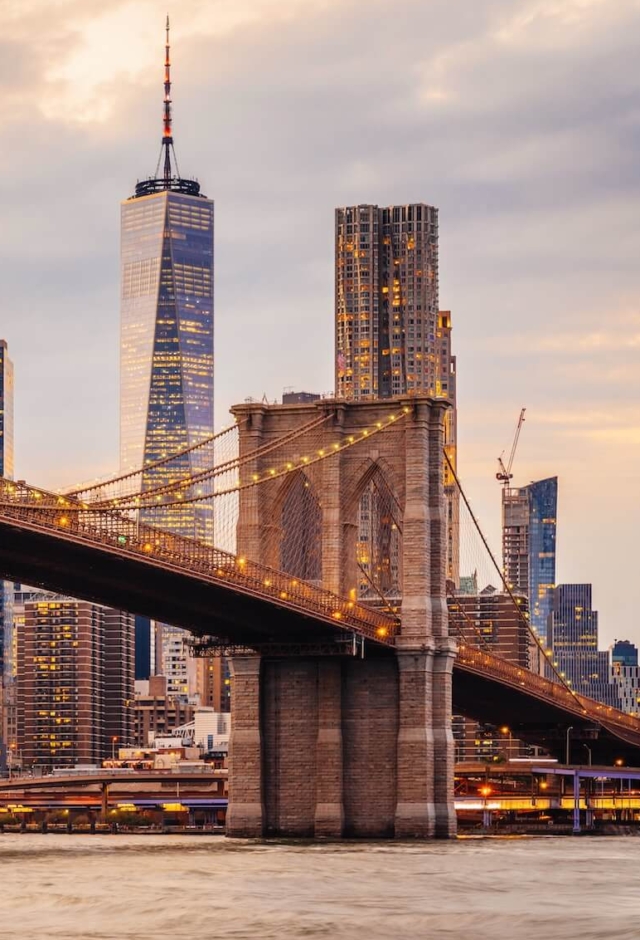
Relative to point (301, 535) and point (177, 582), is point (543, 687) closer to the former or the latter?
point (301, 535)

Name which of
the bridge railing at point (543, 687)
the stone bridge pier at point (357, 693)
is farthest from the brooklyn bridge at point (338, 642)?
the bridge railing at point (543, 687)

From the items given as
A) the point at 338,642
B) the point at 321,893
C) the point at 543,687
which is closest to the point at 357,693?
the point at 338,642

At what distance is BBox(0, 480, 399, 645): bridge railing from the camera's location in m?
68.7

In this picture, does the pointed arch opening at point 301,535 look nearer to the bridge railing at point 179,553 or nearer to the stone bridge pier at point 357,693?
the stone bridge pier at point 357,693

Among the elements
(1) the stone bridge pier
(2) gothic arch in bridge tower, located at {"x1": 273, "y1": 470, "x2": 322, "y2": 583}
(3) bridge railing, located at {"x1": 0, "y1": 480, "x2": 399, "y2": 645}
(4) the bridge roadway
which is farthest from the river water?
(2) gothic arch in bridge tower, located at {"x1": 273, "y1": 470, "x2": 322, "y2": 583}

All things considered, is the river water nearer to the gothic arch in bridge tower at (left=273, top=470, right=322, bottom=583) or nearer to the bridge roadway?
the bridge roadway

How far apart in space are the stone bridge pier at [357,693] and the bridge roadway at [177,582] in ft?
6.03

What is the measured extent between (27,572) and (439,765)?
20.7m

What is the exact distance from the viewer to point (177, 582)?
7825cm

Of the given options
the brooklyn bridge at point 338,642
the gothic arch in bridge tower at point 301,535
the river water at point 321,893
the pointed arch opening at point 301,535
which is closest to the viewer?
the river water at point 321,893

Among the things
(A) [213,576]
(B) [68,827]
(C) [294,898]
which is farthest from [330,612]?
(B) [68,827]

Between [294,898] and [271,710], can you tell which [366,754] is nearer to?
[271,710]

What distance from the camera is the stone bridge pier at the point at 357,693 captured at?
289ft

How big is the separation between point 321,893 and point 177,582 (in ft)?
76.5
